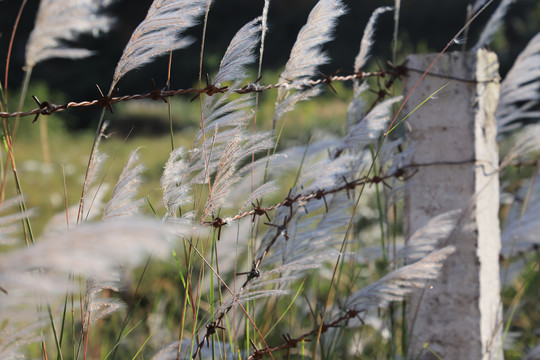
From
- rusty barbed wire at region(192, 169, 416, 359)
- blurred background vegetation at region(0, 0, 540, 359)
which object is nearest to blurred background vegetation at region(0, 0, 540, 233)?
blurred background vegetation at region(0, 0, 540, 359)

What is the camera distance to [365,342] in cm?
255

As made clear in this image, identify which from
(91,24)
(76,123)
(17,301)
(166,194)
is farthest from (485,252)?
(76,123)

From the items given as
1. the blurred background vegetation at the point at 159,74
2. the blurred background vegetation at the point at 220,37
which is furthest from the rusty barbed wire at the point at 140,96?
the blurred background vegetation at the point at 220,37

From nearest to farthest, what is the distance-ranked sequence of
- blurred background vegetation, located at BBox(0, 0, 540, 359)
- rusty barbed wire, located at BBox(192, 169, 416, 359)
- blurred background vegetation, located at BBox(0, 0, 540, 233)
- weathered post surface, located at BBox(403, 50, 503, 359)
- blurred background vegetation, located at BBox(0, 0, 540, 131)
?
1. rusty barbed wire, located at BBox(192, 169, 416, 359)
2. weathered post surface, located at BBox(403, 50, 503, 359)
3. blurred background vegetation, located at BBox(0, 0, 540, 359)
4. blurred background vegetation, located at BBox(0, 0, 540, 233)
5. blurred background vegetation, located at BBox(0, 0, 540, 131)

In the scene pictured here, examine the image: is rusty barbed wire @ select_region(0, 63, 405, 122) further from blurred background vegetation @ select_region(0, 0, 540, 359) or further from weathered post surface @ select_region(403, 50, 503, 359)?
blurred background vegetation @ select_region(0, 0, 540, 359)

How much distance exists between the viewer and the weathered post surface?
5.93 feet

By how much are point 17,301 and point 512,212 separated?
2.66 metres

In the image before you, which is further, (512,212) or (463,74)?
(512,212)

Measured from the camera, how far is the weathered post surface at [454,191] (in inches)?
71.2

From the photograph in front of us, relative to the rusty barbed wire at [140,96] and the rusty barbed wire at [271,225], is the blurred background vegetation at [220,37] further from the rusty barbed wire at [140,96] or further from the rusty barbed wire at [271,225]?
the rusty barbed wire at [140,96]

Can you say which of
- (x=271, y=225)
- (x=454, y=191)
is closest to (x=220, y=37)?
(x=454, y=191)

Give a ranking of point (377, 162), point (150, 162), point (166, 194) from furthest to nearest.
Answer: point (150, 162) < point (377, 162) < point (166, 194)

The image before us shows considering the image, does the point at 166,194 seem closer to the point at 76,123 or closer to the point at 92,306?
the point at 92,306

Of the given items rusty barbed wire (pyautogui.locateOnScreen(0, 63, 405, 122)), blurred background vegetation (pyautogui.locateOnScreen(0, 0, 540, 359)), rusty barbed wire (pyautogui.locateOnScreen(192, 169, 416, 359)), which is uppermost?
blurred background vegetation (pyautogui.locateOnScreen(0, 0, 540, 359))
